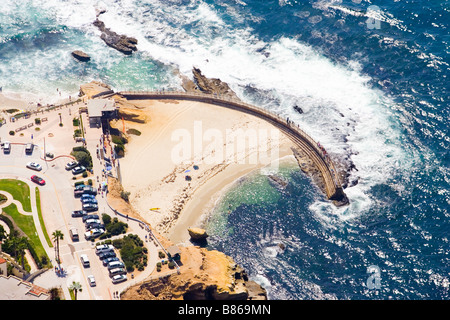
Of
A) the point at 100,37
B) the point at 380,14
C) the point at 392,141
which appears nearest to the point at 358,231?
the point at 392,141

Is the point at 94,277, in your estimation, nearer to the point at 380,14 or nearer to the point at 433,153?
the point at 433,153

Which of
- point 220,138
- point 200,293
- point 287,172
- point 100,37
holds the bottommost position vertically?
point 200,293

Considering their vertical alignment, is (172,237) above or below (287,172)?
below

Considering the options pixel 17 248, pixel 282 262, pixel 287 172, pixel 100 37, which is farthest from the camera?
pixel 100 37

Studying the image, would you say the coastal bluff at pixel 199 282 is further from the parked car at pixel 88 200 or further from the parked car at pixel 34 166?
the parked car at pixel 34 166

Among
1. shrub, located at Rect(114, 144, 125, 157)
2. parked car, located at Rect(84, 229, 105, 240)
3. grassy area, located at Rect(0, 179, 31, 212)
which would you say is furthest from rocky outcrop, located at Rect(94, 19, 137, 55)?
parked car, located at Rect(84, 229, 105, 240)

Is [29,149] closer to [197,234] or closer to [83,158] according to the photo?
[83,158]
